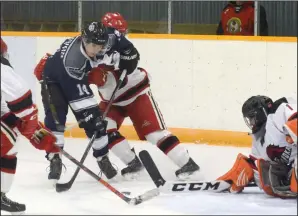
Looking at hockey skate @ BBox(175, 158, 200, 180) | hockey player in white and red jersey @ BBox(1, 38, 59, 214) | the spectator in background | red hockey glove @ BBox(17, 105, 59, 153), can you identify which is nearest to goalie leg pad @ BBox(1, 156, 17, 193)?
hockey player in white and red jersey @ BBox(1, 38, 59, 214)

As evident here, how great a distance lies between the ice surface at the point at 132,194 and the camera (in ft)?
13.5

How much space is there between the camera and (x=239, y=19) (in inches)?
249

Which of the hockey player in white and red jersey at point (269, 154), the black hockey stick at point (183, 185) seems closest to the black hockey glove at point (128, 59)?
the black hockey stick at point (183, 185)

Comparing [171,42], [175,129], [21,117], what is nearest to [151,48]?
[171,42]

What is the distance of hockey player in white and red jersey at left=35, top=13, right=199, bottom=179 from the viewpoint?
194 inches

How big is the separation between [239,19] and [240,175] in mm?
2145

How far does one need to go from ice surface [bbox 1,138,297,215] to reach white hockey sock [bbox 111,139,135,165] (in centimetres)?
12

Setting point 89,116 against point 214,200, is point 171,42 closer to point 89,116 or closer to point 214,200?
point 89,116

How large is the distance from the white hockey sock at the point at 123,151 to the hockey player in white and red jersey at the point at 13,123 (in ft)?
3.33

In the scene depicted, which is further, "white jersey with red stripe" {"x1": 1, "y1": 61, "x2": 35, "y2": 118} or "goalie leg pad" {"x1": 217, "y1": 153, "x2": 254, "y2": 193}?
"goalie leg pad" {"x1": 217, "y1": 153, "x2": 254, "y2": 193}

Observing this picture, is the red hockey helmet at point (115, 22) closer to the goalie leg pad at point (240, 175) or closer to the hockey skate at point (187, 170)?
the hockey skate at point (187, 170)

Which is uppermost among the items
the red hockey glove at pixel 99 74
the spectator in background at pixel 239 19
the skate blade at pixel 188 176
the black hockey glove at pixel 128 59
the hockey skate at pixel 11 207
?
the spectator in background at pixel 239 19

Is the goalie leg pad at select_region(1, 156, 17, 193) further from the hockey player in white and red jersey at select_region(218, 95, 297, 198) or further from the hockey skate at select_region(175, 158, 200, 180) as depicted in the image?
the hockey skate at select_region(175, 158, 200, 180)

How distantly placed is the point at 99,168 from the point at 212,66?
4.18ft
